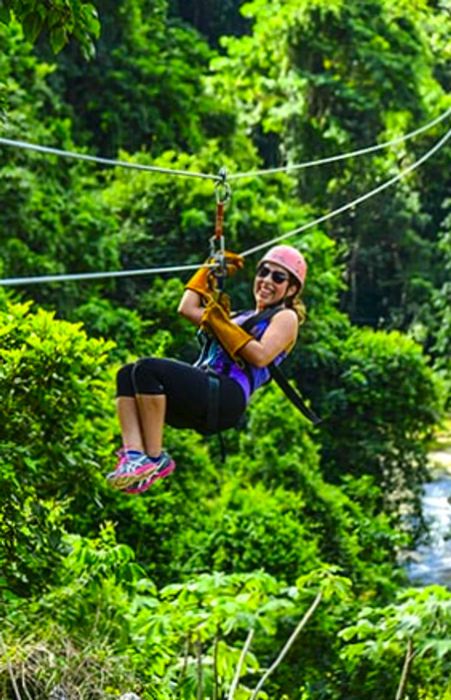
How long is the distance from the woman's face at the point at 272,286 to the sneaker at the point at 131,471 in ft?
2.06

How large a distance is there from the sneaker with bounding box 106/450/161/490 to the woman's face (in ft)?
2.06

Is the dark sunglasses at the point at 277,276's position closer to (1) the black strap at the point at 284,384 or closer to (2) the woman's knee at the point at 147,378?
(1) the black strap at the point at 284,384

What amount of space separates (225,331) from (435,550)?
11.7 metres

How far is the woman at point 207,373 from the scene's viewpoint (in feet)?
11.4

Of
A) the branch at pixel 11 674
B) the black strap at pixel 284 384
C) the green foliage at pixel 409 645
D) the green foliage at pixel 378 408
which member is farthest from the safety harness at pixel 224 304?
the green foliage at pixel 378 408

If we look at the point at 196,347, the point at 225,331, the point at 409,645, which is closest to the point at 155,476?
the point at 225,331

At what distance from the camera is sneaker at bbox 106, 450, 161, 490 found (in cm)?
344

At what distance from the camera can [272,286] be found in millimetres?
3781

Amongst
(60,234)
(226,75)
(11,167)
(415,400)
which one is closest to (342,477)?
(415,400)

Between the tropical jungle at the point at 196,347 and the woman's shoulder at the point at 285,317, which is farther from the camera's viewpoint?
the tropical jungle at the point at 196,347

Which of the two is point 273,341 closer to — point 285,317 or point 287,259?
point 285,317

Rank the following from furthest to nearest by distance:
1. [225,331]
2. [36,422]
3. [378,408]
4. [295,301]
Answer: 1. [378,408]
2. [36,422]
3. [295,301]
4. [225,331]

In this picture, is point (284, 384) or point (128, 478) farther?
point (284, 384)

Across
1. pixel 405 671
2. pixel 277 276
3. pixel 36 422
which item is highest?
pixel 277 276
